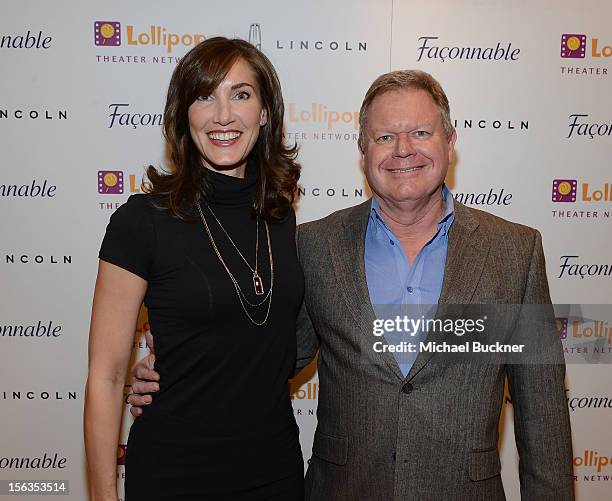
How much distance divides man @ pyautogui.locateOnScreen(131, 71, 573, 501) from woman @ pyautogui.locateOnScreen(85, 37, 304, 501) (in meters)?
0.14

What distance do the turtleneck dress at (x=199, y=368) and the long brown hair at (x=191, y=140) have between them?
0.10 metres

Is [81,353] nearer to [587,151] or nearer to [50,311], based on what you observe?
[50,311]

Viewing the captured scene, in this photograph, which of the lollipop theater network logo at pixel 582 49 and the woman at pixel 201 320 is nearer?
the woman at pixel 201 320

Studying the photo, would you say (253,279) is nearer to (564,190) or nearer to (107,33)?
(107,33)

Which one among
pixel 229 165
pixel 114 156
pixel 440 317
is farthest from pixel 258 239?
pixel 114 156

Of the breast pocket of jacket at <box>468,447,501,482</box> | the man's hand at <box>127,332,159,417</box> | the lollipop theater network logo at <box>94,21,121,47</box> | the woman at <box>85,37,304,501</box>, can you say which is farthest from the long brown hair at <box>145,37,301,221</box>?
the lollipop theater network logo at <box>94,21,121,47</box>

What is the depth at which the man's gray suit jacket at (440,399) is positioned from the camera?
5.28ft

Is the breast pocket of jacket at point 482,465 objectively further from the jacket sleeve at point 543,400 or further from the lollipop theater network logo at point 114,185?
the lollipop theater network logo at point 114,185

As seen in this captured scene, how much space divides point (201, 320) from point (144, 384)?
0.96ft

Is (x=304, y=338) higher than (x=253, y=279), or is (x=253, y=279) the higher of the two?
(x=253, y=279)

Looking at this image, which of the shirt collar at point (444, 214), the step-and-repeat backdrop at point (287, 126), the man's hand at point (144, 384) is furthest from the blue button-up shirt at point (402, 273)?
the step-and-repeat backdrop at point (287, 126)

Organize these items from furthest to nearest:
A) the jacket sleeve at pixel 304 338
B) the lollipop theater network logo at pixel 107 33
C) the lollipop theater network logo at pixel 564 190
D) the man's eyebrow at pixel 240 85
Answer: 1. the lollipop theater network logo at pixel 564 190
2. the lollipop theater network logo at pixel 107 33
3. the jacket sleeve at pixel 304 338
4. the man's eyebrow at pixel 240 85

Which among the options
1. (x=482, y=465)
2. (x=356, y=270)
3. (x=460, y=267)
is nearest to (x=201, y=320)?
(x=356, y=270)

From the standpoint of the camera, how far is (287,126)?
8.75 feet
